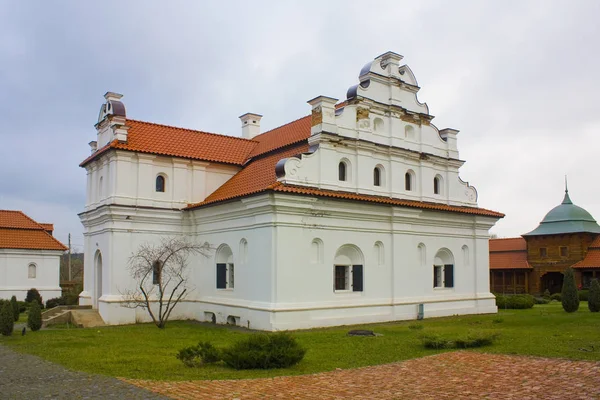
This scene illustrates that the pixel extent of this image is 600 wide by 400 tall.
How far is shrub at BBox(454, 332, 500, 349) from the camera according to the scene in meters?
15.9

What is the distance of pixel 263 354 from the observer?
13188 mm

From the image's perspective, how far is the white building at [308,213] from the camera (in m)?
22.1

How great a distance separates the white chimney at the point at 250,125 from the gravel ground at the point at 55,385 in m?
20.8

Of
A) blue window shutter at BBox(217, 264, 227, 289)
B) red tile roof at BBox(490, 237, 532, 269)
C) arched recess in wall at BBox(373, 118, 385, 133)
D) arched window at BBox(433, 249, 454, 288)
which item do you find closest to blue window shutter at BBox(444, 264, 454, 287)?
arched window at BBox(433, 249, 454, 288)

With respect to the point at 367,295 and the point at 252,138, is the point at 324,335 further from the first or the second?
the point at 252,138

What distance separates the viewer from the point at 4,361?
15117mm

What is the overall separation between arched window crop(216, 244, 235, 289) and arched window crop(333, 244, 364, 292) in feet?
14.5

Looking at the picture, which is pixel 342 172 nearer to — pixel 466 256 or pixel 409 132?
pixel 409 132

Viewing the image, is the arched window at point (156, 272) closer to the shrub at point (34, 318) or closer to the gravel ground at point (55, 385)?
the shrub at point (34, 318)

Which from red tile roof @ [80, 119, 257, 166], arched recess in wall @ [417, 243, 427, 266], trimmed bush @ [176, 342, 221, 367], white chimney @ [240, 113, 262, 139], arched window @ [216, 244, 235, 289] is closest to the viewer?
trimmed bush @ [176, 342, 221, 367]

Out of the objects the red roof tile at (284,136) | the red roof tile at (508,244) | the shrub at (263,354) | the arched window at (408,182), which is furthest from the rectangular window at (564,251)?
the shrub at (263,354)

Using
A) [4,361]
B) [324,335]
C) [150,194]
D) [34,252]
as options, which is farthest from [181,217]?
[34,252]

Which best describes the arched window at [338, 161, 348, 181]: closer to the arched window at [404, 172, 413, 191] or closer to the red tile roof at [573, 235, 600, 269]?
the arched window at [404, 172, 413, 191]

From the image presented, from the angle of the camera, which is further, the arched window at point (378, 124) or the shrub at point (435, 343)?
the arched window at point (378, 124)
